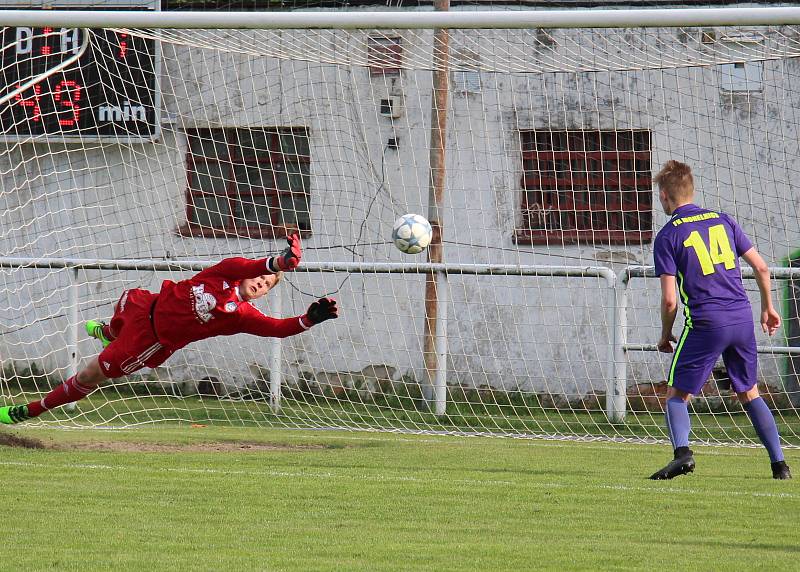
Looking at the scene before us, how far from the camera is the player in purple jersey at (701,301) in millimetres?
6316

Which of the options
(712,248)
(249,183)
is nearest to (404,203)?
(249,183)

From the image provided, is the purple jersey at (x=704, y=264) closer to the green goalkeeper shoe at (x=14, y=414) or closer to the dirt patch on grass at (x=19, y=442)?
the green goalkeeper shoe at (x=14, y=414)

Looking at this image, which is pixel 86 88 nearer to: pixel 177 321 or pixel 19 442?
pixel 19 442

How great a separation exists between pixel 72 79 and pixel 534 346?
236 inches

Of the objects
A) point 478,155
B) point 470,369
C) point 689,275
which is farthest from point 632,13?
point 470,369

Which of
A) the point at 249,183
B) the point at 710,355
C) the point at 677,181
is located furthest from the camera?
the point at 249,183

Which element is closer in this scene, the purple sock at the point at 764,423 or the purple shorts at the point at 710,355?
the purple shorts at the point at 710,355

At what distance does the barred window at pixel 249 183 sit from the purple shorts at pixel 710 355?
5870 mm

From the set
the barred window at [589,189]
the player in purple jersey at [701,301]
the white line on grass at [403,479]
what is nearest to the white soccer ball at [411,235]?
the white line on grass at [403,479]

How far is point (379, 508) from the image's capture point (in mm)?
5621

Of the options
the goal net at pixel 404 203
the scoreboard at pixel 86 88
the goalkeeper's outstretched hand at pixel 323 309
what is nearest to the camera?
the goalkeeper's outstretched hand at pixel 323 309

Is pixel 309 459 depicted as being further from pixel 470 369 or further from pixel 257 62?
pixel 257 62

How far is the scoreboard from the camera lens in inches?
467

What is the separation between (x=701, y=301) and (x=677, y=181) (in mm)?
691
